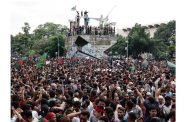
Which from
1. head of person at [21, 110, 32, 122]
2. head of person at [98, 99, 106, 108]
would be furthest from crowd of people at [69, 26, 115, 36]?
head of person at [21, 110, 32, 122]

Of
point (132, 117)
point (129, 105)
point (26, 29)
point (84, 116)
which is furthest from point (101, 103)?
point (26, 29)

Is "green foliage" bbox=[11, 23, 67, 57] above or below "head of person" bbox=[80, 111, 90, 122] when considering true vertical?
above

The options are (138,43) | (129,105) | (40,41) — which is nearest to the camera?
(129,105)

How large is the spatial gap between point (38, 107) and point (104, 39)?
2340 inches

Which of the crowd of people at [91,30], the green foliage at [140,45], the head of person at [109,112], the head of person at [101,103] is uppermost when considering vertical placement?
the crowd of people at [91,30]

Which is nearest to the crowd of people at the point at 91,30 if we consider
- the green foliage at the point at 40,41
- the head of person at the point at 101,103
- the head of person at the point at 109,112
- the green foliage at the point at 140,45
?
the green foliage at the point at 140,45

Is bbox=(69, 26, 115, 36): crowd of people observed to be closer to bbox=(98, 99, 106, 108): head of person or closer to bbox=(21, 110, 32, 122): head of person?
Answer: bbox=(98, 99, 106, 108): head of person

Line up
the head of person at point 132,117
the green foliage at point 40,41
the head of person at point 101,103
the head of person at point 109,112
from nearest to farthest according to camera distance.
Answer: the head of person at point 132,117
the head of person at point 109,112
the head of person at point 101,103
the green foliage at point 40,41

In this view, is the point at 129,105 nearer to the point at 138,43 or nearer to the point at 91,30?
the point at 91,30

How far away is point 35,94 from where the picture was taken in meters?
10.8

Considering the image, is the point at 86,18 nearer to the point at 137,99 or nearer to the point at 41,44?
the point at 41,44

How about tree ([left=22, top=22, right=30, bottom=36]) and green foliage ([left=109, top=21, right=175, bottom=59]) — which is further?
tree ([left=22, top=22, right=30, bottom=36])

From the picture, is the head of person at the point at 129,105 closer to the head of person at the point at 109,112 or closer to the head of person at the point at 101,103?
the head of person at the point at 109,112
